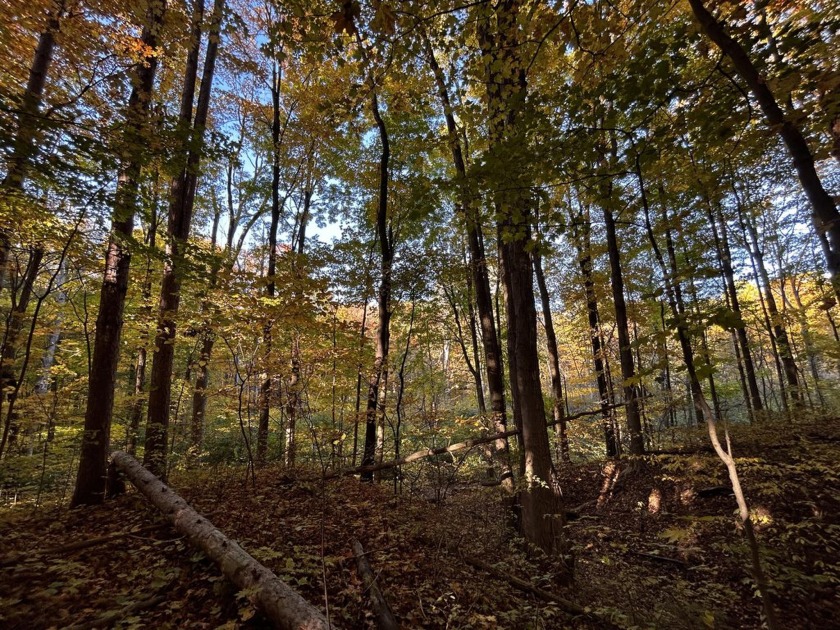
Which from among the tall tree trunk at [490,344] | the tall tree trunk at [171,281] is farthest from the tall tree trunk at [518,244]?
the tall tree trunk at [171,281]

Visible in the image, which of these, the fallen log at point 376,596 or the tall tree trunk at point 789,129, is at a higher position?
the tall tree trunk at point 789,129

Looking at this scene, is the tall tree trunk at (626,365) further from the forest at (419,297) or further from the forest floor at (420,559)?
the forest floor at (420,559)

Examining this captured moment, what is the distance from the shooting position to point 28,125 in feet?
12.4

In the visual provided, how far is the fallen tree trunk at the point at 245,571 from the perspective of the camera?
9.70 feet

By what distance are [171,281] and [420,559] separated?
7.22 meters

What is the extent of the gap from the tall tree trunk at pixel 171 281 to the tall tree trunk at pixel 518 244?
430cm

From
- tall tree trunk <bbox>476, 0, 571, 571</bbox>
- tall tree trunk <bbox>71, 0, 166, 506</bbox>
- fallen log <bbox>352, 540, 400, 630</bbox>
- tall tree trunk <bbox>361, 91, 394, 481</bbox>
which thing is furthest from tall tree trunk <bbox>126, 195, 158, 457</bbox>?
fallen log <bbox>352, 540, 400, 630</bbox>

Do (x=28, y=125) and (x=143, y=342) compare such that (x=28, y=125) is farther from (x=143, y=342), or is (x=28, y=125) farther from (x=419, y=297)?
(x=419, y=297)

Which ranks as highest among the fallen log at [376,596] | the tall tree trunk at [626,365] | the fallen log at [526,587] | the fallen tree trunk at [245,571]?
the tall tree trunk at [626,365]

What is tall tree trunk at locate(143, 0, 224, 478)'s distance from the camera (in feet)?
19.8

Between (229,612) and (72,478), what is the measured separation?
1098 cm

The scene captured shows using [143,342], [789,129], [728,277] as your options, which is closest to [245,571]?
[789,129]

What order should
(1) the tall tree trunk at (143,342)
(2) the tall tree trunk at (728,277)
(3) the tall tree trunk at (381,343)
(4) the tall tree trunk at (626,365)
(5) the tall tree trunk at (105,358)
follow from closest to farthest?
(5) the tall tree trunk at (105,358) → (1) the tall tree trunk at (143,342) → (4) the tall tree trunk at (626,365) → (3) the tall tree trunk at (381,343) → (2) the tall tree trunk at (728,277)

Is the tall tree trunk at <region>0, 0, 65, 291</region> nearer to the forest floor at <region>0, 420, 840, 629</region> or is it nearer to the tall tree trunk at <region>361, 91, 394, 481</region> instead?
the forest floor at <region>0, 420, 840, 629</region>
